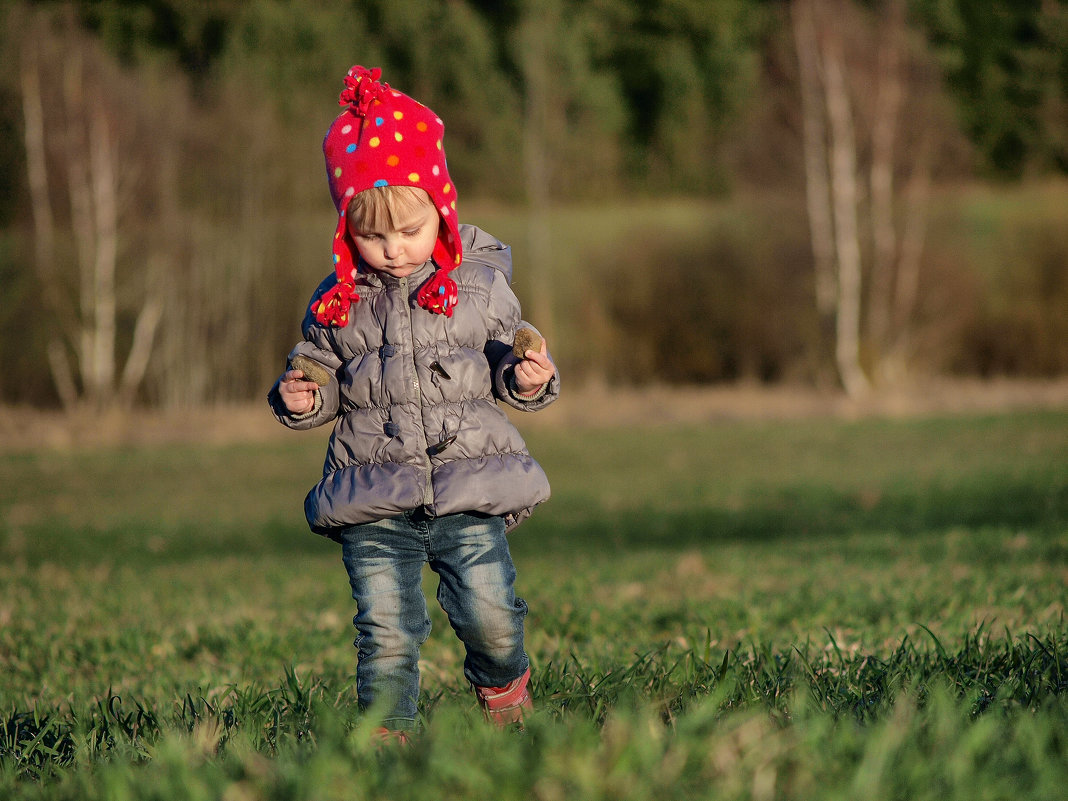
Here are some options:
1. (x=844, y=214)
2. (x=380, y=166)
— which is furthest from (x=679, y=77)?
(x=380, y=166)

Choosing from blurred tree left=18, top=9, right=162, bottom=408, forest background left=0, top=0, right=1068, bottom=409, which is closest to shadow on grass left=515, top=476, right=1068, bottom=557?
forest background left=0, top=0, right=1068, bottom=409

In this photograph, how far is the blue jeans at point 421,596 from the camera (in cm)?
301

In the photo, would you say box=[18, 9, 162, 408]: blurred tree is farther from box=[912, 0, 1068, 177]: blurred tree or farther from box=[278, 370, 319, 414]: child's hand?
box=[278, 370, 319, 414]: child's hand

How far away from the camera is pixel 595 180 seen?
2795 centimetres

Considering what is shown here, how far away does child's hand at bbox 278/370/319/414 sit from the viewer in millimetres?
3047

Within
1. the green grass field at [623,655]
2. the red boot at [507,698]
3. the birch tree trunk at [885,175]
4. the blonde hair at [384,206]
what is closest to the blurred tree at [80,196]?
the green grass field at [623,655]

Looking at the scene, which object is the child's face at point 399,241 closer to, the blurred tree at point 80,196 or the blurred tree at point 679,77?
the blurred tree at point 80,196

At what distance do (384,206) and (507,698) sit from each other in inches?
60.1

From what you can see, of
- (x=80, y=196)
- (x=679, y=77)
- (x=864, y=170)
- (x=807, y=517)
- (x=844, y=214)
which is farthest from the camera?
(x=679, y=77)

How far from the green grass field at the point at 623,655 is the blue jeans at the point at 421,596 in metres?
0.14

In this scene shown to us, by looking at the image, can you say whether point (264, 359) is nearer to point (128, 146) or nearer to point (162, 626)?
point (128, 146)

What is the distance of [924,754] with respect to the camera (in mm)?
1849

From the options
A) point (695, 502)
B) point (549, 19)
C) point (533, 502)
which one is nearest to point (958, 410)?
point (695, 502)

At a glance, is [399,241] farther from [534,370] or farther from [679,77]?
[679,77]
